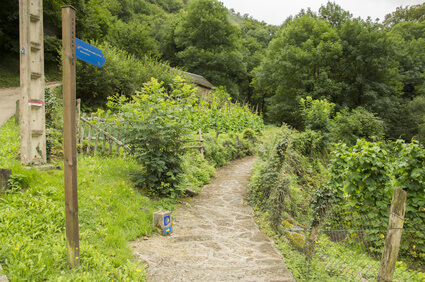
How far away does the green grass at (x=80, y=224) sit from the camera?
2.92 meters

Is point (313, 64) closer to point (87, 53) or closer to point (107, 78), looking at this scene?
point (107, 78)

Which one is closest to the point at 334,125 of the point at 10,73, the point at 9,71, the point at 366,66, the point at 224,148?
the point at 224,148

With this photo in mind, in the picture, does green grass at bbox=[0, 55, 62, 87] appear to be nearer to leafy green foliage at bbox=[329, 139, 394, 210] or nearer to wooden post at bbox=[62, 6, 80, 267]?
wooden post at bbox=[62, 6, 80, 267]

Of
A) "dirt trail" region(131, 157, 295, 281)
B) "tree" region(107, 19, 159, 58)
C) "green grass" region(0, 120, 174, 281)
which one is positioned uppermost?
"tree" region(107, 19, 159, 58)

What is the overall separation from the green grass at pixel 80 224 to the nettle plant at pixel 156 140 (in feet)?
1.40

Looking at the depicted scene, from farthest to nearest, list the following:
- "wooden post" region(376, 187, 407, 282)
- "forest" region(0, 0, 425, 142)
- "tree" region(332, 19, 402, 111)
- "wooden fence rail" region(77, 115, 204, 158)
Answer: "tree" region(332, 19, 402, 111), "forest" region(0, 0, 425, 142), "wooden fence rail" region(77, 115, 204, 158), "wooden post" region(376, 187, 407, 282)

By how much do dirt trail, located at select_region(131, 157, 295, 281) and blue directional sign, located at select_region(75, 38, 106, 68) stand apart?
2664 millimetres

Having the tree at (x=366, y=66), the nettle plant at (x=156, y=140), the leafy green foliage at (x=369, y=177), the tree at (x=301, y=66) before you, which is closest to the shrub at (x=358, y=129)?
the tree at (x=301, y=66)

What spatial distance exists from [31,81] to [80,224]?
10.9 ft

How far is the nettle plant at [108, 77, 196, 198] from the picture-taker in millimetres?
5871

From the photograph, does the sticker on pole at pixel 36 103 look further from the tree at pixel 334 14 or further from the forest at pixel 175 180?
the tree at pixel 334 14

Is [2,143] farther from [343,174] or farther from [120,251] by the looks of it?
[343,174]

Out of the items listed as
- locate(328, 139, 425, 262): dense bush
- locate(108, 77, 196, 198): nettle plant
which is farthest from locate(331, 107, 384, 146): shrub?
locate(108, 77, 196, 198): nettle plant

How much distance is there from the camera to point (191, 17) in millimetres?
37531
